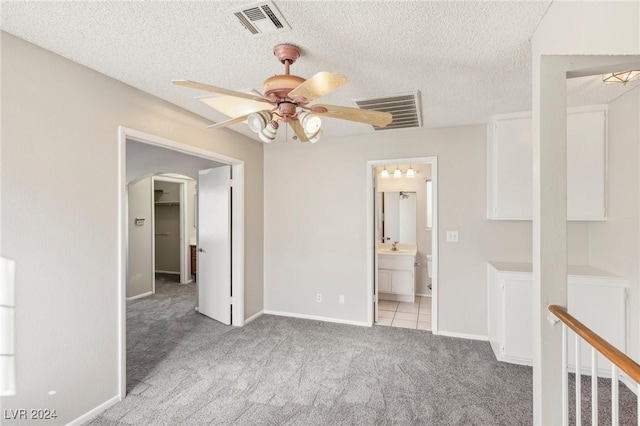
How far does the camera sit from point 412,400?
7.61 ft

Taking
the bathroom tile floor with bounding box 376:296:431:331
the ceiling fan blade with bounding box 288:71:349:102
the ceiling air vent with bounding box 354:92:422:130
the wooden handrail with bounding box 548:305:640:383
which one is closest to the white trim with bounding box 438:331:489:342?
the bathroom tile floor with bounding box 376:296:431:331

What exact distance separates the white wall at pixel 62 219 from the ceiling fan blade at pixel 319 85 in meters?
1.59

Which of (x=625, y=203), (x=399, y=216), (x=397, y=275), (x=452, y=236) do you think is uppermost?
(x=625, y=203)

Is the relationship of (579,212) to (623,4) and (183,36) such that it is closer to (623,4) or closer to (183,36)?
(623,4)

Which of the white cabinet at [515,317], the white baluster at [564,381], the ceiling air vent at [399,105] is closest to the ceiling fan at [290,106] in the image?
the ceiling air vent at [399,105]

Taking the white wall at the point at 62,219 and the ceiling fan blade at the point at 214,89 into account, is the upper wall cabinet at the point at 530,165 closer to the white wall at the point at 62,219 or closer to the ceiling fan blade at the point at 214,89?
the ceiling fan blade at the point at 214,89

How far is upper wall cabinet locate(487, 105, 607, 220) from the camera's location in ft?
9.23

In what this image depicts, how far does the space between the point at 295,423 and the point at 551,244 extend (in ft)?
6.43

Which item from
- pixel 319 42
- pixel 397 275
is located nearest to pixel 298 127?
pixel 319 42

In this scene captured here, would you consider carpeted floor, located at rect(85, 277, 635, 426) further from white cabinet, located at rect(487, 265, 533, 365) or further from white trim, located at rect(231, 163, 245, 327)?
white trim, located at rect(231, 163, 245, 327)

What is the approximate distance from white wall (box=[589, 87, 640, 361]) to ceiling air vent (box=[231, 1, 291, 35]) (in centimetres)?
289

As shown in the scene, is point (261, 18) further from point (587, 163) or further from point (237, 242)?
point (587, 163)

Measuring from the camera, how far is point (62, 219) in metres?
1.98

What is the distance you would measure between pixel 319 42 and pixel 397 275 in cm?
392
